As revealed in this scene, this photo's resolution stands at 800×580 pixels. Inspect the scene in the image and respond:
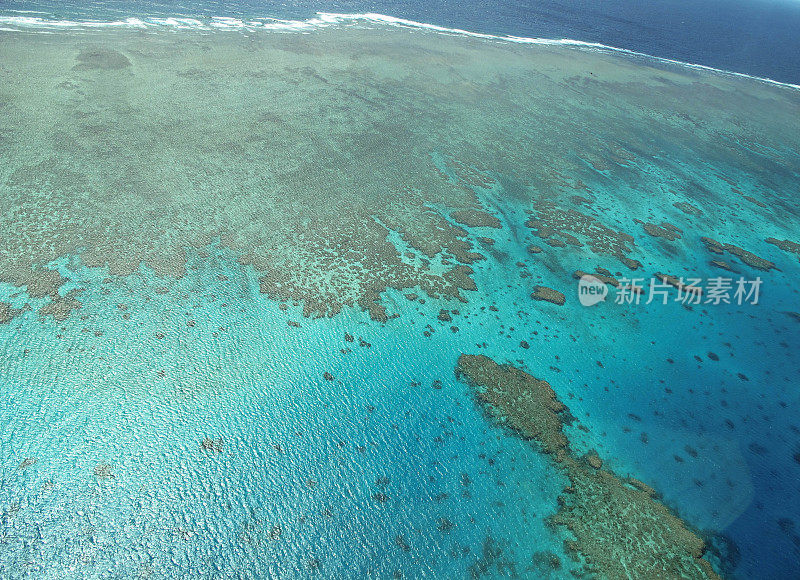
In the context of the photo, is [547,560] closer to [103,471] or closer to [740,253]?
[103,471]

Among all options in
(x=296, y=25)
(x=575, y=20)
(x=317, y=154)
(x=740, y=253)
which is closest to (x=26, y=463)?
(x=317, y=154)

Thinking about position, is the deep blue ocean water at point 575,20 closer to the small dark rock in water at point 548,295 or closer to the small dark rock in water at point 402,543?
the small dark rock in water at point 548,295

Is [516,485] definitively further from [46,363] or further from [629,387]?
[46,363]

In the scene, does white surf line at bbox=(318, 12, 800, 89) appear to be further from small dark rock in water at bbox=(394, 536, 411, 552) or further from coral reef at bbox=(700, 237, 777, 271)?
small dark rock in water at bbox=(394, 536, 411, 552)

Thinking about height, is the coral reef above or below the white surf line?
below

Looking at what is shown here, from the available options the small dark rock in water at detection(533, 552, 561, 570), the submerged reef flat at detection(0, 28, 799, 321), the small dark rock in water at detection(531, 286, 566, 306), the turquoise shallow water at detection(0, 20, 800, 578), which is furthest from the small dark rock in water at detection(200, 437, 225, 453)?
the small dark rock in water at detection(531, 286, 566, 306)
